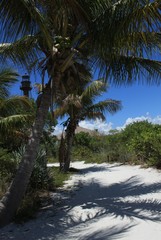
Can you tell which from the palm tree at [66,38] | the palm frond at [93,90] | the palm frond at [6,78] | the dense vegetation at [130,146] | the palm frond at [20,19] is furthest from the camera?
the palm frond at [93,90]

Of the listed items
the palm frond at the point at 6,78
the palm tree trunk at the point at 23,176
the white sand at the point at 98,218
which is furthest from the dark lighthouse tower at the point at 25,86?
the palm tree trunk at the point at 23,176

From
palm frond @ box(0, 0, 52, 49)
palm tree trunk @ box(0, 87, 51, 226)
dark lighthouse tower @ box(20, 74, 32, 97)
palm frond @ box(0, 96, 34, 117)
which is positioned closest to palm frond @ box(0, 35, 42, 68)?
palm frond @ box(0, 0, 52, 49)

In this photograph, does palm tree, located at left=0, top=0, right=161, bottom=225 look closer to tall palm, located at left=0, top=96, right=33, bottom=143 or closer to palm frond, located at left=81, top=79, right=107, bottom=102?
tall palm, located at left=0, top=96, right=33, bottom=143

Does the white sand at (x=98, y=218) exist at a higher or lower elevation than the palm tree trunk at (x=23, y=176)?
lower

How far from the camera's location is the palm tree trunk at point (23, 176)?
22.5 feet

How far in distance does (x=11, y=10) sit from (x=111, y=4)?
237 centimetres

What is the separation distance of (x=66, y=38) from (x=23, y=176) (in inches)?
Result: 135

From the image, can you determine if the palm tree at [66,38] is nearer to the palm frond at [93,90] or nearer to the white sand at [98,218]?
the white sand at [98,218]

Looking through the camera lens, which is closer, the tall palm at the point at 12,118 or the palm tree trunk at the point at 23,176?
the palm tree trunk at the point at 23,176

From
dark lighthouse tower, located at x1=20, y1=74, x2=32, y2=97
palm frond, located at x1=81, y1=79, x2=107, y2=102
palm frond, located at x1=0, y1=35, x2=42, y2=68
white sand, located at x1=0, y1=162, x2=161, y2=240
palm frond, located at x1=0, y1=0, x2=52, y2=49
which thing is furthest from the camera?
dark lighthouse tower, located at x1=20, y1=74, x2=32, y2=97

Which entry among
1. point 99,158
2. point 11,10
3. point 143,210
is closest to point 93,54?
point 11,10

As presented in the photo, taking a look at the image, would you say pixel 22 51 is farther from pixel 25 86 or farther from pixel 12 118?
pixel 25 86

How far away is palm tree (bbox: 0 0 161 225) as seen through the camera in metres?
6.51

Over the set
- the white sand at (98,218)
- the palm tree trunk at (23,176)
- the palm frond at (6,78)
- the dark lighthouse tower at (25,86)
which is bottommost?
the white sand at (98,218)
